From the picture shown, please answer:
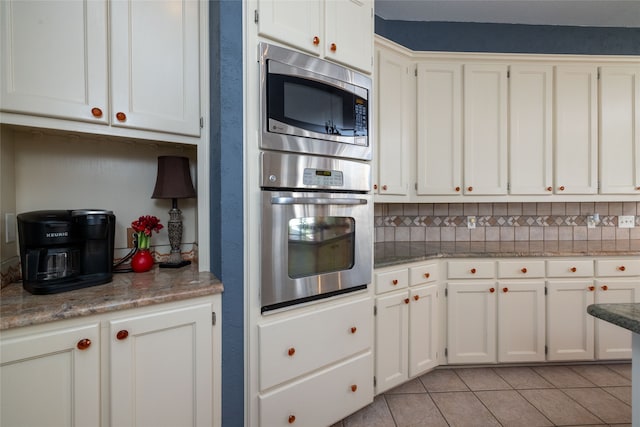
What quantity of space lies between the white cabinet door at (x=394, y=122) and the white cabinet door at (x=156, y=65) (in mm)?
1292

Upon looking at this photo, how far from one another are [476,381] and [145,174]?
8.49 ft

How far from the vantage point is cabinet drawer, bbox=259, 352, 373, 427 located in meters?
1.42

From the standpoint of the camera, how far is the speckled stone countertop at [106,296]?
98 centimetres

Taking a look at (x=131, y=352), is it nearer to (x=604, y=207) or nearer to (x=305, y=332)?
(x=305, y=332)

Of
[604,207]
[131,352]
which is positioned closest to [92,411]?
[131,352]

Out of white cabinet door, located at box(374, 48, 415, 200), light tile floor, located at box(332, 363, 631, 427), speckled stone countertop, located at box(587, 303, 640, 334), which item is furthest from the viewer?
white cabinet door, located at box(374, 48, 415, 200)

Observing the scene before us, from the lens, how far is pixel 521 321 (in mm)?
2307

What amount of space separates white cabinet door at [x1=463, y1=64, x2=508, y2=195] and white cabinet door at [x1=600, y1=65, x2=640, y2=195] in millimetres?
822

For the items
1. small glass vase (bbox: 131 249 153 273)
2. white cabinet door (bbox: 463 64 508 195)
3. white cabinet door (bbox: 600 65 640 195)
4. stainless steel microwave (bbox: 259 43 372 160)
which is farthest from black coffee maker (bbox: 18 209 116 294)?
white cabinet door (bbox: 600 65 640 195)

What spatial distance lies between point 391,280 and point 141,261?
4.66 ft

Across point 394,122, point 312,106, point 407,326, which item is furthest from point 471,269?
point 312,106

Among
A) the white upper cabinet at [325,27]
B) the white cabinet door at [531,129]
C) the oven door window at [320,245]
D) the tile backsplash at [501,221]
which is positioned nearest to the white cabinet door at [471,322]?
the tile backsplash at [501,221]

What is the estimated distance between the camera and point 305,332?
1500mm

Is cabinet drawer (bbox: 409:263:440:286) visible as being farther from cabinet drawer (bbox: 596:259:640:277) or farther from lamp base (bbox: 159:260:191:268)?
lamp base (bbox: 159:260:191:268)
